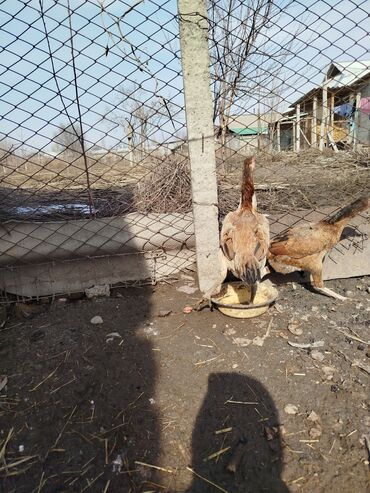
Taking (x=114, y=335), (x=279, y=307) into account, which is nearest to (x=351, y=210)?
(x=279, y=307)

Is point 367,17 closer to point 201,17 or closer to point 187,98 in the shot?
point 201,17

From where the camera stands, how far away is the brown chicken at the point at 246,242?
2.47 metres

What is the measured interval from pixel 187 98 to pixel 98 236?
1426mm

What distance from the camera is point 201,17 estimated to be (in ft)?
7.28

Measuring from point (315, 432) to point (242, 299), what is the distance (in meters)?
1.36

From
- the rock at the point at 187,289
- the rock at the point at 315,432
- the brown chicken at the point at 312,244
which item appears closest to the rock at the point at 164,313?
the rock at the point at 187,289

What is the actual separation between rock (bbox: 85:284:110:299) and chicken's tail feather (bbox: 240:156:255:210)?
1508 mm

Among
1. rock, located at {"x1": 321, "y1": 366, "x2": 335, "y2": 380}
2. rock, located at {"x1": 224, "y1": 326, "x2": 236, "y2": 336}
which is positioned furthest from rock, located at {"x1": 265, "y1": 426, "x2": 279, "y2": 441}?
rock, located at {"x1": 224, "y1": 326, "x2": 236, "y2": 336}

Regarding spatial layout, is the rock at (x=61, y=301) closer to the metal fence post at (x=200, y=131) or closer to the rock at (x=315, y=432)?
the metal fence post at (x=200, y=131)

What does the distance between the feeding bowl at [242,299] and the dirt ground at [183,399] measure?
0.32 feet

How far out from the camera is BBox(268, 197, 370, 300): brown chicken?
110 inches

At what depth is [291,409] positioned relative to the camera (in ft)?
6.02

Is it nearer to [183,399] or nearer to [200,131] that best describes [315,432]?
[183,399]

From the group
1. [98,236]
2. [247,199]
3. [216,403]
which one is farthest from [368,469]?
[98,236]
